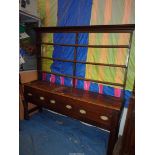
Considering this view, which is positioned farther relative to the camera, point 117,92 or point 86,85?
point 86,85

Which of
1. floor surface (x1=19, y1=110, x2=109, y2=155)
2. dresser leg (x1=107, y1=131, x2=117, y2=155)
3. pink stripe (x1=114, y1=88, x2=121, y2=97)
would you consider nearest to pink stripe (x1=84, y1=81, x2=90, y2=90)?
pink stripe (x1=114, y1=88, x2=121, y2=97)

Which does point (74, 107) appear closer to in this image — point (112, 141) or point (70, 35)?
point (112, 141)

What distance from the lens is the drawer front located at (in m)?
1.38

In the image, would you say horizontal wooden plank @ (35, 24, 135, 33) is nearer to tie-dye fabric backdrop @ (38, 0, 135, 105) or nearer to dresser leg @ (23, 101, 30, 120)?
tie-dye fabric backdrop @ (38, 0, 135, 105)

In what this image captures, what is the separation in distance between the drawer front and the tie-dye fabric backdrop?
1.34 feet

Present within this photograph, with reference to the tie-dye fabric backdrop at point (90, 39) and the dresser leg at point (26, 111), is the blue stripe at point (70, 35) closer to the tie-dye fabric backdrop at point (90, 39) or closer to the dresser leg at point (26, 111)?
the tie-dye fabric backdrop at point (90, 39)

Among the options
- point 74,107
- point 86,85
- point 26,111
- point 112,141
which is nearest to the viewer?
point 112,141

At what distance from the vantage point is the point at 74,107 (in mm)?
1564

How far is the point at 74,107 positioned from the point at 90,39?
0.91 m

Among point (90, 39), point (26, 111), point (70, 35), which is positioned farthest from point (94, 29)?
point (26, 111)

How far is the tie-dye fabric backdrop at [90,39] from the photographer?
1.58 metres
